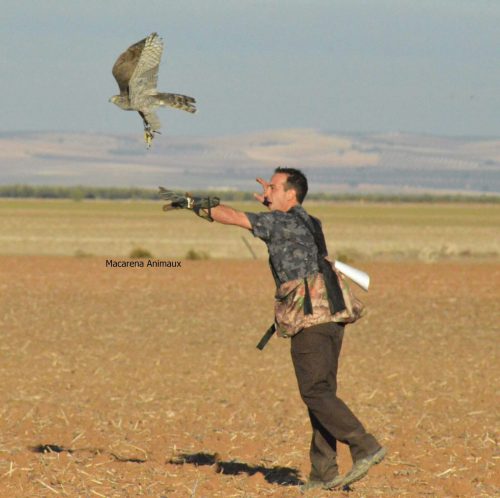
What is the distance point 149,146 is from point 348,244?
53.2m

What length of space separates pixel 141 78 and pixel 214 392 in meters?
8.53

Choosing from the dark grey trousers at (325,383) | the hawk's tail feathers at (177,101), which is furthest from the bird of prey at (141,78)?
the dark grey trousers at (325,383)

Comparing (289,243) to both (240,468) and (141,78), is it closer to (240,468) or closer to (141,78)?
(141,78)

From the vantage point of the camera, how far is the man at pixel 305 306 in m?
7.96

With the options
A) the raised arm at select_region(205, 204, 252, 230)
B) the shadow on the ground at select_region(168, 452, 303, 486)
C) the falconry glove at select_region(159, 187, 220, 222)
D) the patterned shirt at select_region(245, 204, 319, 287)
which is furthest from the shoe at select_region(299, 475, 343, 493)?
the falconry glove at select_region(159, 187, 220, 222)

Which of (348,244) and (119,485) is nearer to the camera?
(119,485)

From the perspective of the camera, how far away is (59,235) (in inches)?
2601

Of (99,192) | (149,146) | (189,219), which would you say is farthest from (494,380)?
(99,192)

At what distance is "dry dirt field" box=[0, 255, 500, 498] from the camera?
9.34m

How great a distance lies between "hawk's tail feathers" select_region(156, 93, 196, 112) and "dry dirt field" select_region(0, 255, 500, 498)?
10.8ft

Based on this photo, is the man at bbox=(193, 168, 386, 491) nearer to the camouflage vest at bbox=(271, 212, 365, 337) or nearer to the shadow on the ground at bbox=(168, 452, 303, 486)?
the camouflage vest at bbox=(271, 212, 365, 337)

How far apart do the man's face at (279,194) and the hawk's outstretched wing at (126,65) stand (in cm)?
217

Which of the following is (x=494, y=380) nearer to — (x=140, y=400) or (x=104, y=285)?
(x=140, y=400)

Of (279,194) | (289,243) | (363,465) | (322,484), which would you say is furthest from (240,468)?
(279,194)
